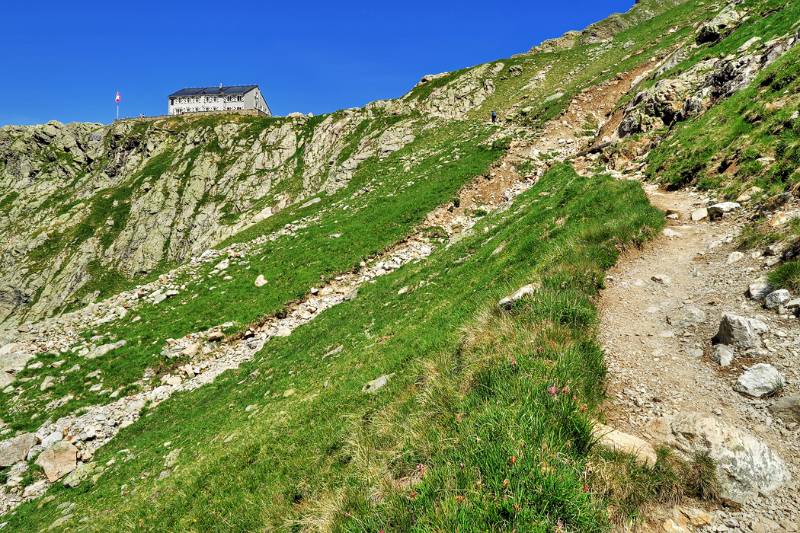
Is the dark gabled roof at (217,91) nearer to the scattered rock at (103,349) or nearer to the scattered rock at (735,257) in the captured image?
the scattered rock at (103,349)

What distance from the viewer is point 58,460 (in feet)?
60.9

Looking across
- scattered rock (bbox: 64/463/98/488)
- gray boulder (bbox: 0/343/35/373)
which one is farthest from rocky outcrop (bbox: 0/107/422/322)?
scattered rock (bbox: 64/463/98/488)

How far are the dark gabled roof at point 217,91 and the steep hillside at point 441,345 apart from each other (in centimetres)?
11590

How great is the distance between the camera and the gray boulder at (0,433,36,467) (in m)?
19.0

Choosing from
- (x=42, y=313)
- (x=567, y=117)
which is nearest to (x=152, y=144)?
(x=42, y=313)

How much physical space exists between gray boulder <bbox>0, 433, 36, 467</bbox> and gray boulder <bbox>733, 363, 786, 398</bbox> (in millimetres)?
29125

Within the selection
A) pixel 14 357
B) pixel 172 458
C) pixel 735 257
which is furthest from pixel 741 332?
pixel 14 357

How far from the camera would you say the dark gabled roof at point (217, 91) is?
144 m

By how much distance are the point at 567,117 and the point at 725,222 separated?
113 ft

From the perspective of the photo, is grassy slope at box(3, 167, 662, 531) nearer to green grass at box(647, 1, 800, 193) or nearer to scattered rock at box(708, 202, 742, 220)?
scattered rock at box(708, 202, 742, 220)

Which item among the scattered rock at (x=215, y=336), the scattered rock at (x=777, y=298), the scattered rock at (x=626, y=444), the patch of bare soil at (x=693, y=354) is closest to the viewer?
the patch of bare soil at (x=693, y=354)

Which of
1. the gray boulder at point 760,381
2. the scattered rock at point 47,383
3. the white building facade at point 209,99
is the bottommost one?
the gray boulder at point 760,381

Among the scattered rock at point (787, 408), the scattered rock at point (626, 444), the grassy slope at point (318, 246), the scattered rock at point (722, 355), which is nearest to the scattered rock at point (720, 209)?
→ the scattered rock at point (722, 355)

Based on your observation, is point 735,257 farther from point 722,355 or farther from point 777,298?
point 722,355
